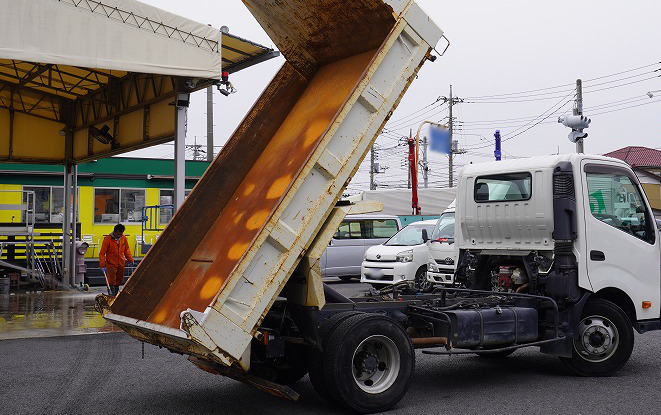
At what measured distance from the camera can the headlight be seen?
16.9 metres

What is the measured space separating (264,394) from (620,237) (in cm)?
436

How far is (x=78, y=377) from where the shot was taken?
7742 mm

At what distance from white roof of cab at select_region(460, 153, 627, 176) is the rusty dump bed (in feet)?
7.83

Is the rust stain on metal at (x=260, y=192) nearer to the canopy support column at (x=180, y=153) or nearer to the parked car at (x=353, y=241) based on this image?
the canopy support column at (x=180, y=153)

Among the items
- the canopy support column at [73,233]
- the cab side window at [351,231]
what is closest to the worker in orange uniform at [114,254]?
the canopy support column at [73,233]

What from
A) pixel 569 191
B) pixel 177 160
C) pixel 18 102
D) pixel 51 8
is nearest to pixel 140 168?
pixel 18 102

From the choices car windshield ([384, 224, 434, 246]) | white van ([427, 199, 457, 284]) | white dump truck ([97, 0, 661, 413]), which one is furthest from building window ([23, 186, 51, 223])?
white dump truck ([97, 0, 661, 413])

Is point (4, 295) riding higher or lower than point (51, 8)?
lower

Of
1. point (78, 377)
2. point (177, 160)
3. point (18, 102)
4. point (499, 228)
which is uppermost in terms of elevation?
point (18, 102)

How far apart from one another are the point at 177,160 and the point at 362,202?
26.6 feet

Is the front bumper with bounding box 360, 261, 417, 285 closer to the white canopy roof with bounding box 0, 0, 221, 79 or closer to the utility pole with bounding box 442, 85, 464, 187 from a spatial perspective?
the white canopy roof with bounding box 0, 0, 221, 79

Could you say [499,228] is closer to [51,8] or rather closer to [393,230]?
[51,8]

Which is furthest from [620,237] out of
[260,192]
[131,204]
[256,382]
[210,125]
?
[210,125]

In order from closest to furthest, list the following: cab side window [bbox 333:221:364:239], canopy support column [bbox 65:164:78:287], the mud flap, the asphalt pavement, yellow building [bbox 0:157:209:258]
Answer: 1. the mud flap
2. the asphalt pavement
3. canopy support column [bbox 65:164:78:287]
4. cab side window [bbox 333:221:364:239]
5. yellow building [bbox 0:157:209:258]
